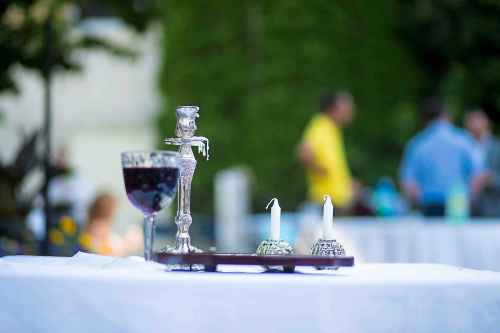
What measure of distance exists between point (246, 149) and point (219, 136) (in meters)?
0.45

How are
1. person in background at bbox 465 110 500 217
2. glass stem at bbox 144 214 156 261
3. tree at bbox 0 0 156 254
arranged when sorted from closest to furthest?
1. glass stem at bbox 144 214 156 261
2. tree at bbox 0 0 156 254
3. person in background at bbox 465 110 500 217

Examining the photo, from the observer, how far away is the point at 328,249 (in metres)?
2.29

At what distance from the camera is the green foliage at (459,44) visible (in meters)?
18.4

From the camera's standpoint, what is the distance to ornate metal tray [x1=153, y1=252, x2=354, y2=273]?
81.2 inches

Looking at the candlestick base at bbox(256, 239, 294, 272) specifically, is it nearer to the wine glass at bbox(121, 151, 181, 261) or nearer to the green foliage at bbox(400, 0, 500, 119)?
the wine glass at bbox(121, 151, 181, 261)

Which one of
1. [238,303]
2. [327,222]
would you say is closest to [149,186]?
[238,303]

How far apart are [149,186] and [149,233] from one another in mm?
76

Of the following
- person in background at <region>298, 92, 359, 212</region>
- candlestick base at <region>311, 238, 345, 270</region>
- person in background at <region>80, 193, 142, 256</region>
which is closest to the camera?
candlestick base at <region>311, 238, 345, 270</region>

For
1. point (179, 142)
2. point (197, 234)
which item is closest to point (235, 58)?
point (197, 234)

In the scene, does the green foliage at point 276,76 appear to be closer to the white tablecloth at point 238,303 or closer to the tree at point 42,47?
the tree at point 42,47

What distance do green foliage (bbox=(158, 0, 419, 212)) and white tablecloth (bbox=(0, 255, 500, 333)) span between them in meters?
16.5

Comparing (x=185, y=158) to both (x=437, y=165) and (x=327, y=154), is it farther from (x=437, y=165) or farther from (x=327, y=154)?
(x=327, y=154)

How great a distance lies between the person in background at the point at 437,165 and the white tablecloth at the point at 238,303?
617 cm

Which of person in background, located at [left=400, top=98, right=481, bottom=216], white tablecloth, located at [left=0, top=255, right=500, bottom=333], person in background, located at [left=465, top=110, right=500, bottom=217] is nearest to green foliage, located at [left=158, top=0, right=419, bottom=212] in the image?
person in background, located at [left=465, top=110, right=500, bottom=217]
